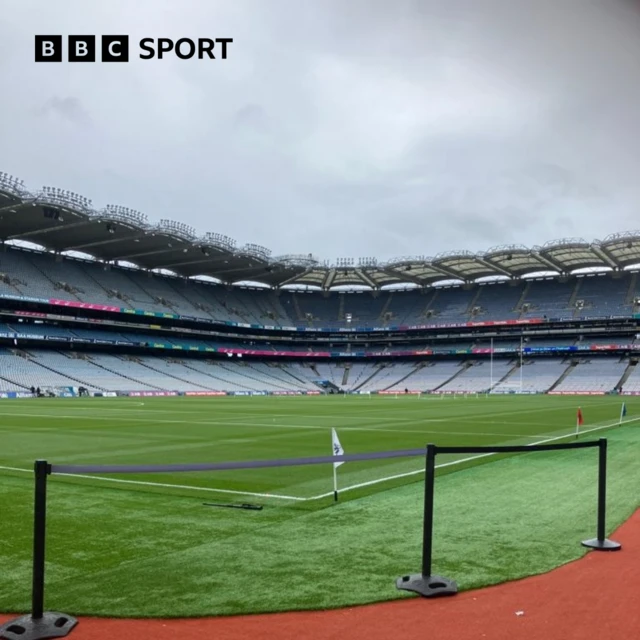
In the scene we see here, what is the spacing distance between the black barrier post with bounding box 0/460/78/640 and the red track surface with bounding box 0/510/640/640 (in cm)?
21

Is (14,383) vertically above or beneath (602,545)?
beneath

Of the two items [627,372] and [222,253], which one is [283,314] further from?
[627,372]

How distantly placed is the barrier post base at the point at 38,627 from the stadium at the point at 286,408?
12.6 inches

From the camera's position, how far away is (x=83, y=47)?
16.9 m

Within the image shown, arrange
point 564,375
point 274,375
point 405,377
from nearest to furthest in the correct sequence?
point 564,375 → point 274,375 → point 405,377

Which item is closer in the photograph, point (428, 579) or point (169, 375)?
point (428, 579)

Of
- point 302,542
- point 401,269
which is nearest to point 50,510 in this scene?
point 302,542

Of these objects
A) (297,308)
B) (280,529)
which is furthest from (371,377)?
(280,529)

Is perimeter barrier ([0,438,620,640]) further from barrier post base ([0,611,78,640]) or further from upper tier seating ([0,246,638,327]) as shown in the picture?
upper tier seating ([0,246,638,327])

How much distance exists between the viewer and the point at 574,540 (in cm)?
788

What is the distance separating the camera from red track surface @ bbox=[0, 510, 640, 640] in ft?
16.4

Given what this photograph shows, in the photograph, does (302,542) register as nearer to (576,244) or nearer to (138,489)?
(138,489)

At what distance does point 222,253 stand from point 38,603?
81590mm

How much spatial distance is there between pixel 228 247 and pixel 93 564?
78.1 metres
